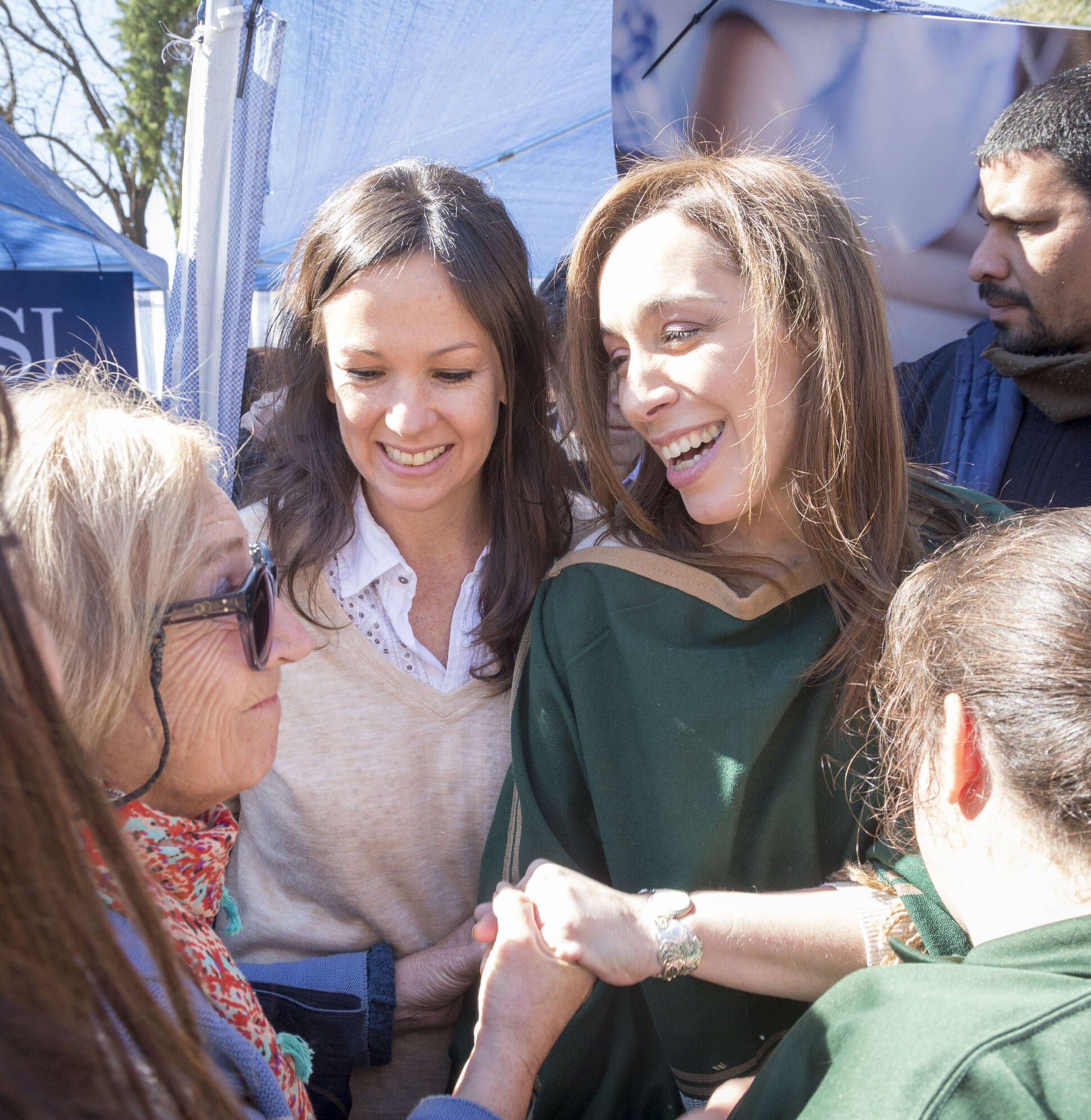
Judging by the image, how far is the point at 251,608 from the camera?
4.19 feet

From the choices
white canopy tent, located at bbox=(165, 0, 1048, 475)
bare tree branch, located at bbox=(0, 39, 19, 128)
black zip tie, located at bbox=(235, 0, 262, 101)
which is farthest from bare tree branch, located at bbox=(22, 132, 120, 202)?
black zip tie, located at bbox=(235, 0, 262, 101)

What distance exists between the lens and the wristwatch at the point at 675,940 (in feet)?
4.65

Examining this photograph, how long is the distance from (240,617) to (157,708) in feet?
0.54

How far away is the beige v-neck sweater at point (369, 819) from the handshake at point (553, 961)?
0.42 metres

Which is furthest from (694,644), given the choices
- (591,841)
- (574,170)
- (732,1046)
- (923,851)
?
(574,170)

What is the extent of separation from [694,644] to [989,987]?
2.65 feet

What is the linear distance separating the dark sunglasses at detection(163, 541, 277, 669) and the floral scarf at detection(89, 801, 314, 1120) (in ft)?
0.83

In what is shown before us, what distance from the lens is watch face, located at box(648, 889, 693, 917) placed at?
4.73 ft

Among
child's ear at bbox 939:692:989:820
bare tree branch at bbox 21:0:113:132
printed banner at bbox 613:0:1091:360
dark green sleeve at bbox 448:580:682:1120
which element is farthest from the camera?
bare tree branch at bbox 21:0:113:132

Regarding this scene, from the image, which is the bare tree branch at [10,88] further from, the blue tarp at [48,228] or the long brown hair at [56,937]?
the long brown hair at [56,937]

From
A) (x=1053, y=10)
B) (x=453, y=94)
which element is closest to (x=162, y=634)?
(x=453, y=94)

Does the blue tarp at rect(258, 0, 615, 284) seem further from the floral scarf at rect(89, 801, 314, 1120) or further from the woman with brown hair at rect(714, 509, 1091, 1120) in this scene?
the woman with brown hair at rect(714, 509, 1091, 1120)

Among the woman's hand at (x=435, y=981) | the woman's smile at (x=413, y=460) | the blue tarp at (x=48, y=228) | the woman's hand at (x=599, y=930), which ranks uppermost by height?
the blue tarp at (x=48, y=228)

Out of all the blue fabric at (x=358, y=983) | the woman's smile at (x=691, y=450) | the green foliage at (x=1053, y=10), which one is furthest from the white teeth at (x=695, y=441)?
the green foliage at (x=1053, y=10)
